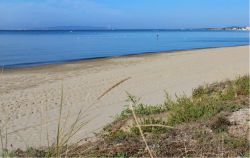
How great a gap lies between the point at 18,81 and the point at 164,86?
20.2 ft

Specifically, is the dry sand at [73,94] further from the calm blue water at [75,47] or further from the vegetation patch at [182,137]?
the calm blue water at [75,47]

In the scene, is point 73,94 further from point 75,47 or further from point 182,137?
point 75,47

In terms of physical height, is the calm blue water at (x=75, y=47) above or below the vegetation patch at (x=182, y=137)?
below

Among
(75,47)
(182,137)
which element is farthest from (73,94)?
(75,47)

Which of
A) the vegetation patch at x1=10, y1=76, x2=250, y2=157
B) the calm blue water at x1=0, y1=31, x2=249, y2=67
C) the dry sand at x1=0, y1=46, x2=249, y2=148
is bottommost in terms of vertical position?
the calm blue water at x1=0, y1=31, x2=249, y2=67

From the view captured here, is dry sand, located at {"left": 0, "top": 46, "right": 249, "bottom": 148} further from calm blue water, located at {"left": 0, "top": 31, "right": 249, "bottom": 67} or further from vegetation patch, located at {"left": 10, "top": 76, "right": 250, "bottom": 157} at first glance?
calm blue water, located at {"left": 0, "top": 31, "right": 249, "bottom": 67}

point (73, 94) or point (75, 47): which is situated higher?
point (73, 94)

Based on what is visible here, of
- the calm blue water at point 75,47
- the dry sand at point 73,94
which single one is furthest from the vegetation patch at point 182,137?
the calm blue water at point 75,47

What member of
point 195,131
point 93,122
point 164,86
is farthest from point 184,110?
point 164,86

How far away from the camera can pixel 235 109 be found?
6.75 metres

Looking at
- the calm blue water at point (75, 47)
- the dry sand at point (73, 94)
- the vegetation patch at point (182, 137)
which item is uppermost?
the vegetation patch at point (182, 137)

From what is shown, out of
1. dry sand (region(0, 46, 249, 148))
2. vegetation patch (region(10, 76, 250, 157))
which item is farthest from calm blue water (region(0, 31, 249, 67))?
vegetation patch (region(10, 76, 250, 157))

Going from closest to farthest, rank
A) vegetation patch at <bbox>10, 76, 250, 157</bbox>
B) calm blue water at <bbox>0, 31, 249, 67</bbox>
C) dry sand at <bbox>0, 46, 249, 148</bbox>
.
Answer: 1. vegetation patch at <bbox>10, 76, 250, 157</bbox>
2. dry sand at <bbox>0, 46, 249, 148</bbox>
3. calm blue water at <bbox>0, 31, 249, 67</bbox>

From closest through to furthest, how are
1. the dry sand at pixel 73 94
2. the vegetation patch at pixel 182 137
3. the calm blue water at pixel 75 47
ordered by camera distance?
the vegetation patch at pixel 182 137 → the dry sand at pixel 73 94 → the calm blue water at pixel 75 47
